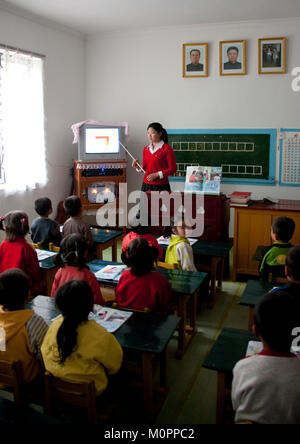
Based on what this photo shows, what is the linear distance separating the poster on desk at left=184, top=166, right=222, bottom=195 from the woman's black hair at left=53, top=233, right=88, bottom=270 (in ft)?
8.63

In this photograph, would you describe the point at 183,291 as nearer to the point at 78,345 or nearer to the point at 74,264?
the point at 74,264

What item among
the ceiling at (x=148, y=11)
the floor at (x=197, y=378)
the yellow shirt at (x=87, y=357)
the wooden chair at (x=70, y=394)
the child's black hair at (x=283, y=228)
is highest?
the ceiling at (x=148, y=11)

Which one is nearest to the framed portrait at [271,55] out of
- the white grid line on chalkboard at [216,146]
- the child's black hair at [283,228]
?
the white grid line on chalkboard at [216,146]

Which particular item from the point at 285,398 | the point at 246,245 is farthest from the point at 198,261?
A: the point at 285,398

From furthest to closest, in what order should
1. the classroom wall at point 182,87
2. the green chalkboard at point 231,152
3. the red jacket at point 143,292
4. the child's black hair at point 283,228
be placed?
1. the green chalkboard at point 231,152
2. the classroom wall at point 182,87
3. the child's black hair at point 283,228
4. the red jacket at point 143,292

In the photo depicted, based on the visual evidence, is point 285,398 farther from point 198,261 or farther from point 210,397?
point 198,261

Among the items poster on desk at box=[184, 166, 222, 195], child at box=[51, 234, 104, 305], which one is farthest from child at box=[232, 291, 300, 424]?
poster on desk at box=[184, 166, 222, 195]

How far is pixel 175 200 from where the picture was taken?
487 centimetres

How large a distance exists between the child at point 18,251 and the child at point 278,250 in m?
1.61

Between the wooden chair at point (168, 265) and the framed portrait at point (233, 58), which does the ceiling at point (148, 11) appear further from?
the wooden chair at point (168, 265)

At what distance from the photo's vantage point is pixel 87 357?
1.73 metres

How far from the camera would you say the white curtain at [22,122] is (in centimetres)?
466

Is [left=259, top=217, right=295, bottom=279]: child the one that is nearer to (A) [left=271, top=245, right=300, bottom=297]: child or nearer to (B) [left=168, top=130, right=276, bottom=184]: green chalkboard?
(A) [left=271, top=245, right=300, bottom=297]: child

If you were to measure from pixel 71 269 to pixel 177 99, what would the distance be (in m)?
3.95
